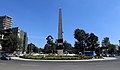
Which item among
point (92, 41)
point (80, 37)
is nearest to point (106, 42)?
point (92, 41)

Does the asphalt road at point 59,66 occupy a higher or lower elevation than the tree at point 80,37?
lower

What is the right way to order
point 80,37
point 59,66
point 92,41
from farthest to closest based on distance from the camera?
point 92,41 → point 80,37 → point 59,66

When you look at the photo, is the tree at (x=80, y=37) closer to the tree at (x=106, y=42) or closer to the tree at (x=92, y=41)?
the tree at (x=92, y=41)

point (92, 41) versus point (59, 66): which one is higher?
point (92, 41)

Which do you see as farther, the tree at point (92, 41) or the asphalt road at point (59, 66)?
the tree at point (92, 41)

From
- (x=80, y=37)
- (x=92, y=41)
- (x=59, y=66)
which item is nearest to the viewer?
(x=59, y=66)

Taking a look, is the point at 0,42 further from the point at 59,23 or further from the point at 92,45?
the point at 59,23

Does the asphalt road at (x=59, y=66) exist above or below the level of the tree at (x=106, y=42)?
below

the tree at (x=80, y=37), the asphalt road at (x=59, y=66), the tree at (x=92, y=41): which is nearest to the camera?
the asphalt road at (x=59, y=66)

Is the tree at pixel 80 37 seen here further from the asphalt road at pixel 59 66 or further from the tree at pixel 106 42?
the asphalt road at pixel 59 66

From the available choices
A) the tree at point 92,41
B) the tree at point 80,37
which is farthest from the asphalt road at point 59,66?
the tree at point 92,41

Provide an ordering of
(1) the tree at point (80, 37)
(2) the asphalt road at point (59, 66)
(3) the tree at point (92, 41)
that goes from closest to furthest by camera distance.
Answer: (2) the asphalt road at point (59, 66), (1) the tree at point (80, 37), (3) the tree at point (92, 41)

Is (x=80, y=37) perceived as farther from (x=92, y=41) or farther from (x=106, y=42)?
(x=106, y=42)

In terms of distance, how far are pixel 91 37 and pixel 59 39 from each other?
71.3m
